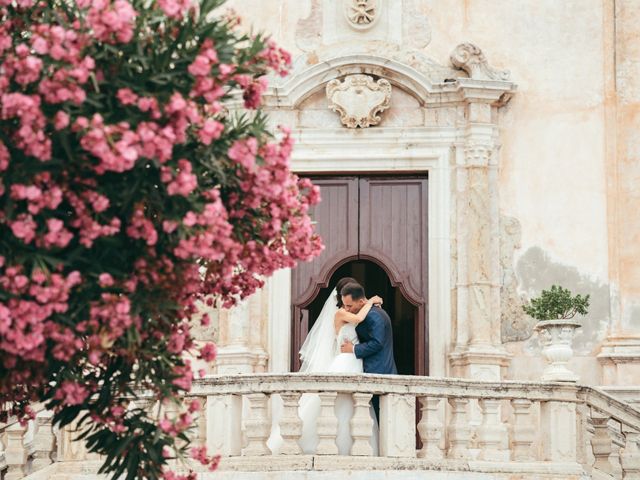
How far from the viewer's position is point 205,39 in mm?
7906

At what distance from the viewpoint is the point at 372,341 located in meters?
13.5

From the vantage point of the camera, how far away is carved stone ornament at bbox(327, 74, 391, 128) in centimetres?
1598

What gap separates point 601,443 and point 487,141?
403 cm

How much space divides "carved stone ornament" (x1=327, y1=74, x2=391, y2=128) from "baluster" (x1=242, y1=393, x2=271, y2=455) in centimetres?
449

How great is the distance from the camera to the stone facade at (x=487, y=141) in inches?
619

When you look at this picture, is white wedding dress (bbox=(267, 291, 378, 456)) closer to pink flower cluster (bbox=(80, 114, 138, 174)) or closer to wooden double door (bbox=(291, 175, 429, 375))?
wooden double door (bbox=(291, 175, 429, 375))

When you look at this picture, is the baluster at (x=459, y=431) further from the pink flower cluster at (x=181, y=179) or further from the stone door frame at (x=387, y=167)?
the pink flower cluster at (x=181, y=179)

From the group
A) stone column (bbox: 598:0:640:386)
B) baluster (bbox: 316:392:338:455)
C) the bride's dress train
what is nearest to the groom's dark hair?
the bride's dress train

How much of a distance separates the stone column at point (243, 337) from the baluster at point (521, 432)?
3697 millimetres

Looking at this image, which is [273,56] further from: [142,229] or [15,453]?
[15,453]

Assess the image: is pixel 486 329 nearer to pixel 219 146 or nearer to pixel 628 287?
pixel 628 287

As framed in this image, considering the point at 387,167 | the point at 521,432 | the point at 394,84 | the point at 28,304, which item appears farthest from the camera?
the point at 387,167

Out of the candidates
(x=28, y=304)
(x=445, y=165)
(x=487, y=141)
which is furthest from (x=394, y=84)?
(x=28, y=304)

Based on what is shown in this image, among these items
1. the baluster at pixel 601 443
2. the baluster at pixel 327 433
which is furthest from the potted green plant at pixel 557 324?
the baluster at pixel 327 433
